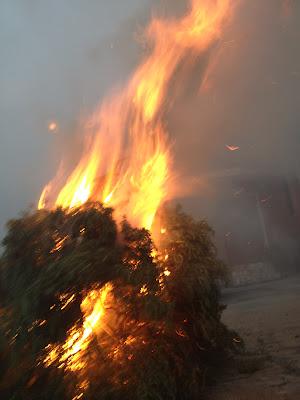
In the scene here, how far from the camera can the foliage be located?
4395 mm

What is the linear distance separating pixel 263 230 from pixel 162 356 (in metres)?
22.3

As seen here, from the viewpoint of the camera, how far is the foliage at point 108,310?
439 centimetres

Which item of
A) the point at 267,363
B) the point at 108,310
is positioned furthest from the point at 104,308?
the point at 267,363

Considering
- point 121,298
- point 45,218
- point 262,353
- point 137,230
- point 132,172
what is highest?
point 132,172

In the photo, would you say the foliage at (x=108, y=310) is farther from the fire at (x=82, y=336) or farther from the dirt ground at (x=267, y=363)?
the dirt ground at (x=267, y=363)

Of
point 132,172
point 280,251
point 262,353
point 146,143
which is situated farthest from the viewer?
point 280,251

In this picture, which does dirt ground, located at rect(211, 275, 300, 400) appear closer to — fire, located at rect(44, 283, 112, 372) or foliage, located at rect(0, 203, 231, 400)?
foliage, located at rect(0, 203, 231, 400)

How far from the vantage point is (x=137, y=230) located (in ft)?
17.7

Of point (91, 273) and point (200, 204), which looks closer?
point (91, 273)

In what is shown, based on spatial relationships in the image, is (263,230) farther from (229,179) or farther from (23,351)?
(23,351)

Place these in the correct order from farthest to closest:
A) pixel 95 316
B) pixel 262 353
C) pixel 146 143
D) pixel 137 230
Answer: pixel 146 143, pixel 262 353, pixel 137 230, pixel 95 316

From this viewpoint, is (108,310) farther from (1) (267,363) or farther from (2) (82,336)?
(1) (267,363)

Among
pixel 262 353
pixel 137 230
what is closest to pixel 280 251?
pixel 262 353

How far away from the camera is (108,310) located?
4.84 metres
